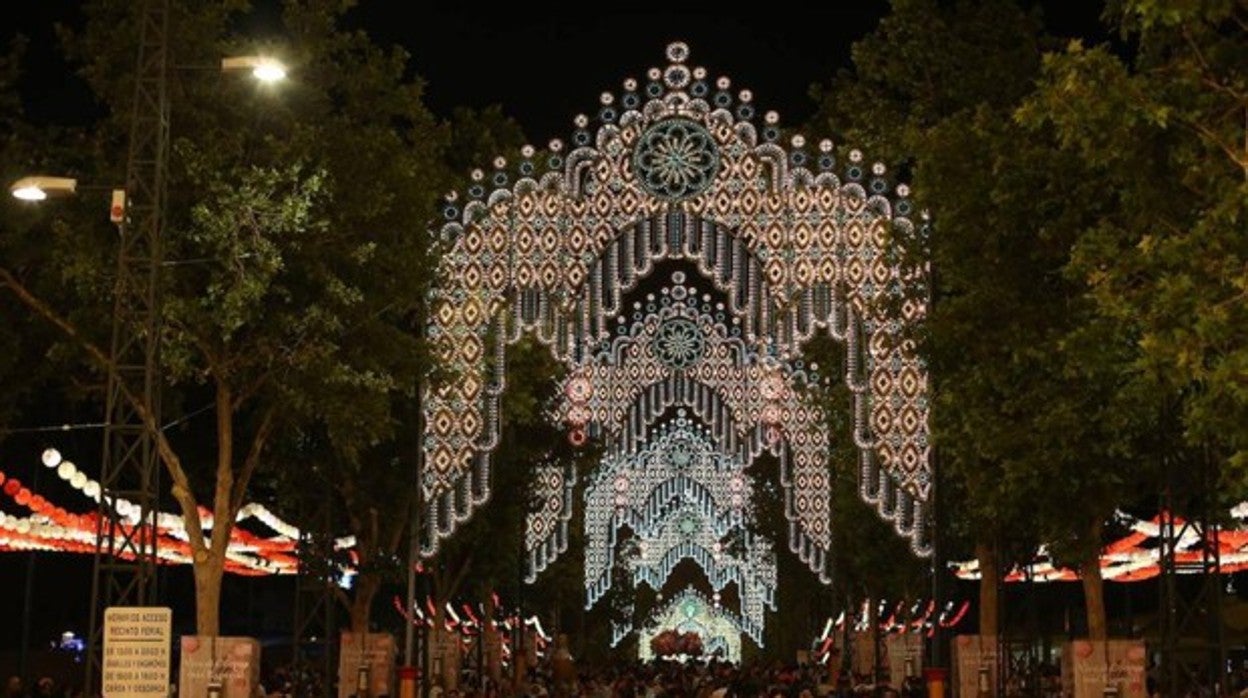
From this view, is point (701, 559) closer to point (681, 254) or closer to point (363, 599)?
point (363, 599)

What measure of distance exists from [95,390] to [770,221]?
10.1 metres

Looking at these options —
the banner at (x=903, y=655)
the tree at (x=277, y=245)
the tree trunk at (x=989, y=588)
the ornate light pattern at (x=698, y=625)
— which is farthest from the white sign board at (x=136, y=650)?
the ornate light pattern at (x=698, y=625)

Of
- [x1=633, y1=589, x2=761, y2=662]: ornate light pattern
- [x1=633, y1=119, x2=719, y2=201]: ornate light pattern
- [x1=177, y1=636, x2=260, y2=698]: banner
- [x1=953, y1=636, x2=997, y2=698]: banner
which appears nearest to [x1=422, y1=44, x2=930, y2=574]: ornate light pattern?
[x1=633, y1=119, x2=719, y2=201]: ornate light pattern

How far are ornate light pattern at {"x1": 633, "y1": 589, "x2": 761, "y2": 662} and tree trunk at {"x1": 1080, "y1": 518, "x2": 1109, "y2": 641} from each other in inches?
3264

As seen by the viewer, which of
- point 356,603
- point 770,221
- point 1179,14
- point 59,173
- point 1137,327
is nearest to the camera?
point 1179,14

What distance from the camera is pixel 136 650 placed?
1684cm

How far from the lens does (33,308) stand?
2527 centimetres

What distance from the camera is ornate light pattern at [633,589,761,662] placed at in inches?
4338

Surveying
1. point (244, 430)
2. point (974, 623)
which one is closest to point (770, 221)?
point (244, 430)

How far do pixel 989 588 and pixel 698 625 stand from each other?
80.4 metres

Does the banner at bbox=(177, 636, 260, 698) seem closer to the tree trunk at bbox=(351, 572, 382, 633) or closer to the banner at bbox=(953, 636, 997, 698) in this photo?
the banner at bbox=(953, 636, 997, 698)

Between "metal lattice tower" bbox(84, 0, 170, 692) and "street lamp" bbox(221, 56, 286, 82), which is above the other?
"street lamp" bbox(221, 56, 286, 82)

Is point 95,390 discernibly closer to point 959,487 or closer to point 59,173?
point 59,173

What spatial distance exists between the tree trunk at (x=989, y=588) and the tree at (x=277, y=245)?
39.4 feet
